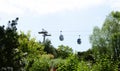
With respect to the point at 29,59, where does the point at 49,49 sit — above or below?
below

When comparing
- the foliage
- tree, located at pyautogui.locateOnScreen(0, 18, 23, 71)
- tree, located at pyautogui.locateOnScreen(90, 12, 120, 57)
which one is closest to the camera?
tree, located at pyautogui.locateOnScreen(0, 18, 23, 71)

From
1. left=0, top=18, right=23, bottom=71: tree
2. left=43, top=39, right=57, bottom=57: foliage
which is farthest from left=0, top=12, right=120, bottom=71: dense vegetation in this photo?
left=43, top=39, right=57, bottom=57: foliage

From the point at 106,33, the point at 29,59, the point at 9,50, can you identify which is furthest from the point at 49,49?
the point at 9,50

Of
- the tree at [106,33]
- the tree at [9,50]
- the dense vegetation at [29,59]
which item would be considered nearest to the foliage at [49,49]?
the tree at [106,33]

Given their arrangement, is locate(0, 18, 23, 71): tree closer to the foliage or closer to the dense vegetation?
the dense vegetation

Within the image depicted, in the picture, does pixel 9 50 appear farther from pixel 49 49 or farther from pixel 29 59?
pixel 49 49

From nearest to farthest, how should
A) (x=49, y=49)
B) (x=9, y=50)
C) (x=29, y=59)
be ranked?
(x=9, y=50)
(x=29, y=59)
(x=49, y=49)

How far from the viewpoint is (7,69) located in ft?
35.0

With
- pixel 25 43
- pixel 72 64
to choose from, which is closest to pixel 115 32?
pixel 25 43

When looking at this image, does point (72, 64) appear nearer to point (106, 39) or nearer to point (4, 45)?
point (4, 45)

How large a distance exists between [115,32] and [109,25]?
4.89 ft

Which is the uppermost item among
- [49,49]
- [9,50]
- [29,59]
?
[9,50]

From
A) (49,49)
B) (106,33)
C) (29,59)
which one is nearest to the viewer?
(29,59)

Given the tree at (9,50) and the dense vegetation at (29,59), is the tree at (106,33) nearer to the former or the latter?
the dense vegetation at (29,59)
